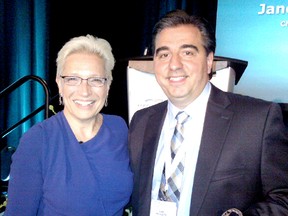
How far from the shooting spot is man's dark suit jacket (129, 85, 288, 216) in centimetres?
157

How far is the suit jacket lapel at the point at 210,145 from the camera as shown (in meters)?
1.64

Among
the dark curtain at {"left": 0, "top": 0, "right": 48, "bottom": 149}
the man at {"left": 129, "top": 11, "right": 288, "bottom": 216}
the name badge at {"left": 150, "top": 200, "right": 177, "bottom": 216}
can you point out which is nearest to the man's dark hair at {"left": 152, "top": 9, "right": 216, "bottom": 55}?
the man at {"left": 129, "top": 11, "right": 288, "bottom": 216}

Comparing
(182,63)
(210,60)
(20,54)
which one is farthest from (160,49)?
(20,54)

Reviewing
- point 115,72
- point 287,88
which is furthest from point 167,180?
point 115,72

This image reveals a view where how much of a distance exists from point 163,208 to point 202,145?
0.39 m

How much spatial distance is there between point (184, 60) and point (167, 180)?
67cm

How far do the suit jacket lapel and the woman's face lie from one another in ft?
2.11

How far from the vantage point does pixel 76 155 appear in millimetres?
1748

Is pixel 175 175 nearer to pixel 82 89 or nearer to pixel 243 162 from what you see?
pixel 243 162

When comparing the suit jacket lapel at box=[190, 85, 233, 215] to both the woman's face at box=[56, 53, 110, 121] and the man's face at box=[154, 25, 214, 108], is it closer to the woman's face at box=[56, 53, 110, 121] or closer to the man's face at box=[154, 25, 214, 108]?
the man's face at box=[154, 25, 214, 108]

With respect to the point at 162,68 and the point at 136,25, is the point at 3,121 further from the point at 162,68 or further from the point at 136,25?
the point at 162,68

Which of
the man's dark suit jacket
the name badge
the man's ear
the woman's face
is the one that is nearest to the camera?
the man's dark suit jacket

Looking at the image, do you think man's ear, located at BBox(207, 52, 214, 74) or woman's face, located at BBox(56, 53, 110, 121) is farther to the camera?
man's ear, located at BBox(207, 52, 214, 74)

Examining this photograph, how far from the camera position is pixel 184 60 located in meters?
1.85
